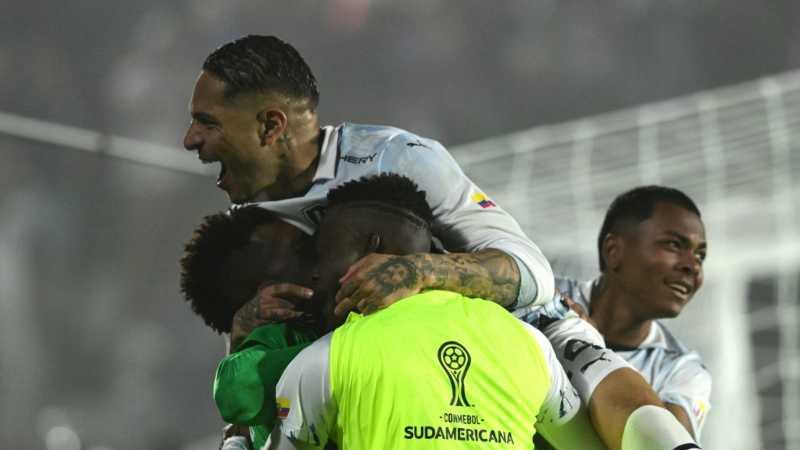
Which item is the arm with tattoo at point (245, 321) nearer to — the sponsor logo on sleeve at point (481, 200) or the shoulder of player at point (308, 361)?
the shoulder of player at point (308, 361)

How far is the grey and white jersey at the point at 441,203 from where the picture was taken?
183cm

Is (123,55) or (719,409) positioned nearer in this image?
(123,55)

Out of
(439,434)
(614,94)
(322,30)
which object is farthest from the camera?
(614,94)

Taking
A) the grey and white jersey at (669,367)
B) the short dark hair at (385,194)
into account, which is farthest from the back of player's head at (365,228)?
the grey and white jersey at (669,367)

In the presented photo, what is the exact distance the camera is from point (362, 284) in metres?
1.46

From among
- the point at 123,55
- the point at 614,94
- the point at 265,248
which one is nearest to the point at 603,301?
the point at 265,248

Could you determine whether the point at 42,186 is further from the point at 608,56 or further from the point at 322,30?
the point at 608,56

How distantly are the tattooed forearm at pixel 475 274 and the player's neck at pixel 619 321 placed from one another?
3.12ft

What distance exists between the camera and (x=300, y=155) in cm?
196

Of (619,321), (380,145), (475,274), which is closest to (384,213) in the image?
(475,274)

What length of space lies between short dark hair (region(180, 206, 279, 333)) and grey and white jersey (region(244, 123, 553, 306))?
5 cm

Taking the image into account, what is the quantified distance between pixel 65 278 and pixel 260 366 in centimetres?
228

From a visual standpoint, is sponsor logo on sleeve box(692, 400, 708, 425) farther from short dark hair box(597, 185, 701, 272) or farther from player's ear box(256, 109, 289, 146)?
player's ear box(256, 109, 289, 146)

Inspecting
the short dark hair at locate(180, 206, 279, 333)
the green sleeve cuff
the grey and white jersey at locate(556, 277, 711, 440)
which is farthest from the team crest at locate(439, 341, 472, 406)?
the grey and white jersey at locate(556, 277, 711, 440)
